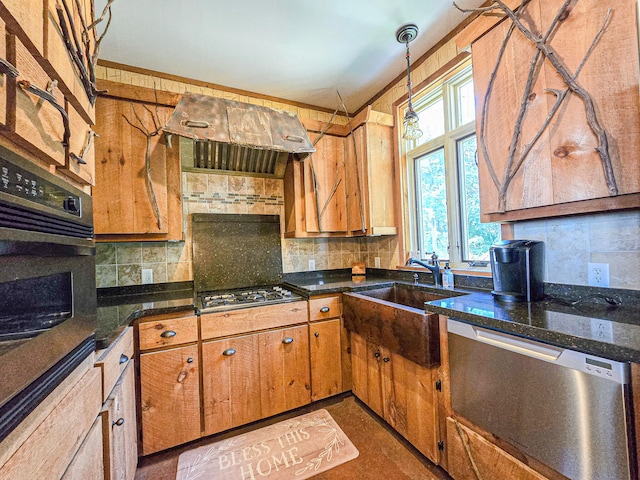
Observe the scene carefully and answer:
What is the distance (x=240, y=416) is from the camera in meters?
1.83

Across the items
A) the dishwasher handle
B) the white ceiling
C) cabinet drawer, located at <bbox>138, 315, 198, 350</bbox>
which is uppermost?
the white ceiling

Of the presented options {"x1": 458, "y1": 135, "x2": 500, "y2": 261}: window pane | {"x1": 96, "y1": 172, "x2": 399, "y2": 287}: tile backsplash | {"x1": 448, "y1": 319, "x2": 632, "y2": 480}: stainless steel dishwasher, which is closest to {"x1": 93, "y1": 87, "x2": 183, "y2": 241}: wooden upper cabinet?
{"x1": 96, "y1": 172, "x2": 399, "y2": 287}: tile backsplash

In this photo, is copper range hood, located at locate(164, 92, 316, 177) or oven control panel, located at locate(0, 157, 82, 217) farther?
copper range hood, located at locate(164, 92, 316, 177)

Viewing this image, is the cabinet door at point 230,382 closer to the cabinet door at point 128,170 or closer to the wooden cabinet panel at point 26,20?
the cabinet door at point 128,170

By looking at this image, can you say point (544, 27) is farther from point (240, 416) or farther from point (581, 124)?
point (240, 416)

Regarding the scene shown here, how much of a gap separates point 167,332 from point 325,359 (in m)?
1.15

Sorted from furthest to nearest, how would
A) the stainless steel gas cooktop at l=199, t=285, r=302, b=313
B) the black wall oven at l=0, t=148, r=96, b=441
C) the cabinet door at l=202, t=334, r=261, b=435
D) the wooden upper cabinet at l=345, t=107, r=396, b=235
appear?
1. the wooden upper cabinet at l=345, t=107, r=396, b=235
2. the stainless steel gas cooktop at l=199, t=285, r=302, b=313
3. the cabinet door at l=202, t=334, r=261, b=435
4. the black wall oven at l=0, t=148, r=96, b=441

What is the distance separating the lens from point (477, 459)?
3.96 feet

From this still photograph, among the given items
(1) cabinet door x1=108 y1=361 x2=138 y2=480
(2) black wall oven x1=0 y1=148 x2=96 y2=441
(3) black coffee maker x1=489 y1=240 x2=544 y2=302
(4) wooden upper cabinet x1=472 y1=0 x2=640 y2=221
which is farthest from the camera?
(3) black coffee maker x1=489 y1=240 x2=544 y2=302

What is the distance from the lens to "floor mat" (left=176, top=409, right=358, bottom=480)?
150cm

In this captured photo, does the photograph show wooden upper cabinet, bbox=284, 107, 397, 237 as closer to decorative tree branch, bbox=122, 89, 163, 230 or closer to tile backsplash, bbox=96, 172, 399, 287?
tile backsplash, bbox=96, 172, 399, 287

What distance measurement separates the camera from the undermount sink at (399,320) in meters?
1.41

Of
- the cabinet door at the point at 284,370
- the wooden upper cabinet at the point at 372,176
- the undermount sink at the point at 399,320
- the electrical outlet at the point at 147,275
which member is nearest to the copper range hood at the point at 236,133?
the wooden upper cabinet at the point at 372,176

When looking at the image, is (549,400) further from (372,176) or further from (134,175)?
(134,175)
